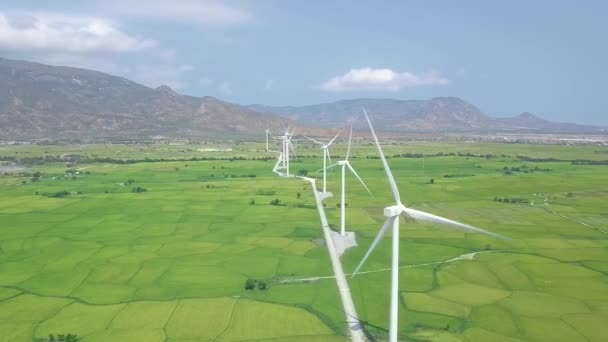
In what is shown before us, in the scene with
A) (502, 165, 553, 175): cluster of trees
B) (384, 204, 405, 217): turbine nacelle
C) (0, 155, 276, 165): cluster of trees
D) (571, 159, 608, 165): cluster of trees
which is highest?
(384, 204, 405, 217): turbine nacelle

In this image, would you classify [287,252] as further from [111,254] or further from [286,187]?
[286,187]

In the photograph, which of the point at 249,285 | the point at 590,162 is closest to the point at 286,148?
the point at 249,285

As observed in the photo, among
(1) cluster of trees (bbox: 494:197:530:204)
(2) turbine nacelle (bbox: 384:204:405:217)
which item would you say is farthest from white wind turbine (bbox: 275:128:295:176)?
(2) turbine nacelle (bbox: 384:204:405:217)

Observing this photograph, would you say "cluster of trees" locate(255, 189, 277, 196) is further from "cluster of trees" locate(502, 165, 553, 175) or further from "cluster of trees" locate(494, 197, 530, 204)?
"cluster of trees" locate(502, 165, 553, 175)

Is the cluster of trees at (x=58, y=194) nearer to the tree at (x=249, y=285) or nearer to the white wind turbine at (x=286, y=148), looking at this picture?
the white wind turbine at (x=286, y=148)

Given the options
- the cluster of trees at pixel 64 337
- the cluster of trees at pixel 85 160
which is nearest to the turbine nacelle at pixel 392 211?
the cluster of trees at pixel 64 337

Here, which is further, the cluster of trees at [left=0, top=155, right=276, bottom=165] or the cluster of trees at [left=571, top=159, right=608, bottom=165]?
the cluster of trees at [left=0, top=155, right=276, bottom=165]

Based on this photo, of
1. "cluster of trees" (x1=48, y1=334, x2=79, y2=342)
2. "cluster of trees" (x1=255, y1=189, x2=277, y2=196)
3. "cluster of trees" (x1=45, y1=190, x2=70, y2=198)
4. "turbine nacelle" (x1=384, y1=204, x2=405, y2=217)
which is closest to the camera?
"turbine nacelle" (x1=384, y1=204, x2=405, y2=217)

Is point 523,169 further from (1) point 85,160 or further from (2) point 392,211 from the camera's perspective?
(1) point 85,160
